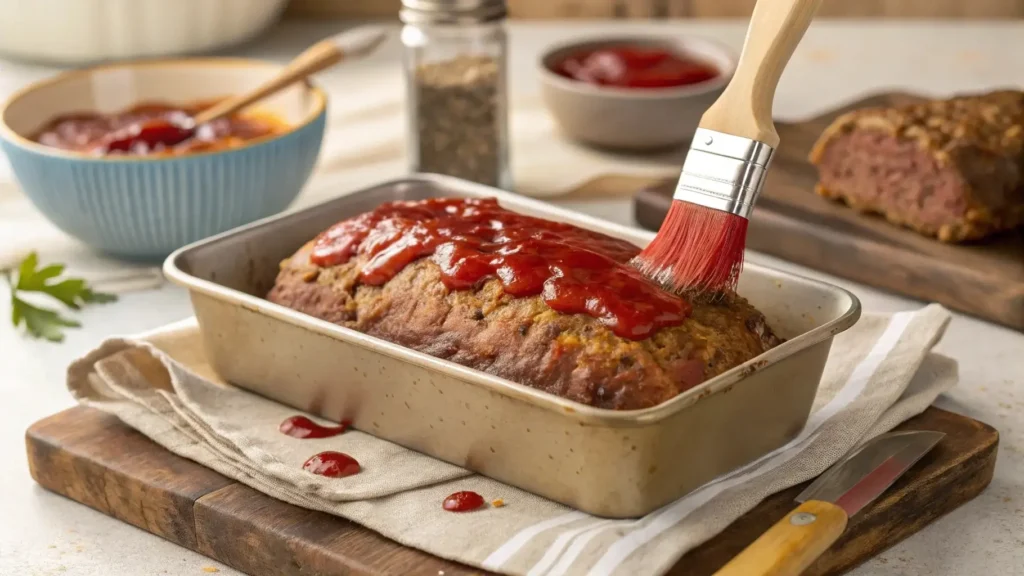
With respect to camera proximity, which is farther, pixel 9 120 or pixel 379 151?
pixel 379 151

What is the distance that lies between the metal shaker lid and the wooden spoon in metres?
0.18

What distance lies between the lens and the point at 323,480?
2051mm

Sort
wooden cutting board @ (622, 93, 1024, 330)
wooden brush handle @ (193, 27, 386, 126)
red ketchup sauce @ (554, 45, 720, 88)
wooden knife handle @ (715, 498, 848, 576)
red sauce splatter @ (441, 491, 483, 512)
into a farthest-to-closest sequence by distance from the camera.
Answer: red ketchup sauce @ (554, 45, 720, 88), wooden brush handle @ (193, 27, 386, 126), wooden cutting board @ (622, 93, 1024, 330), red sauce splatter @ (441, 491, 483, 512), wooden knife handle @ (715, 498, 848, 576)

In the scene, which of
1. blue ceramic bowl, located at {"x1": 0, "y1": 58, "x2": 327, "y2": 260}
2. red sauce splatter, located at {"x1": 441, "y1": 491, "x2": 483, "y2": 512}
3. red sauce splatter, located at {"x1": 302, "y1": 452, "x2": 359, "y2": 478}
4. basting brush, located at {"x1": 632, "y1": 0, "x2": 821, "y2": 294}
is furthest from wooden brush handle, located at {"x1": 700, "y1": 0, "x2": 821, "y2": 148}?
blue ceramic bowl, located at {"x1": 0, "y1": 58, "x2": 327, "y2": 260}

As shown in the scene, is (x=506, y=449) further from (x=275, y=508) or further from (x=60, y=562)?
(x=60, y=562)

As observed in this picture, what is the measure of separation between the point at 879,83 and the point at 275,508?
10.6 feet

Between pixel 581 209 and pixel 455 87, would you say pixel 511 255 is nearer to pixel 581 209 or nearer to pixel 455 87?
pixel 455 87

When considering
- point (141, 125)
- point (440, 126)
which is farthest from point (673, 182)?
point (141, 125)

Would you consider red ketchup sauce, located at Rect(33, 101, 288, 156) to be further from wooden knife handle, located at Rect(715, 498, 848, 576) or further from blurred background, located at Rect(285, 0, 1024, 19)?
blurred background, located at Rect(285, 0, 1024, 19)

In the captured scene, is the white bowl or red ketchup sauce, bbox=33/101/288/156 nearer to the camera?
red ketchup sauce, bbox=33/101/288/156

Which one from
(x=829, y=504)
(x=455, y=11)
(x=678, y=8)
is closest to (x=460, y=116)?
(x=455, y=11)

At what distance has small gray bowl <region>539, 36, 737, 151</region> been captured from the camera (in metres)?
3.71

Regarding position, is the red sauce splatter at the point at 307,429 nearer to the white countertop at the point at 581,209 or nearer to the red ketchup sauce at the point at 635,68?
the white countertop at the point at 581,209

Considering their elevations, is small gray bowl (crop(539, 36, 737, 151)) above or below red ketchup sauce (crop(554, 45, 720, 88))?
below
